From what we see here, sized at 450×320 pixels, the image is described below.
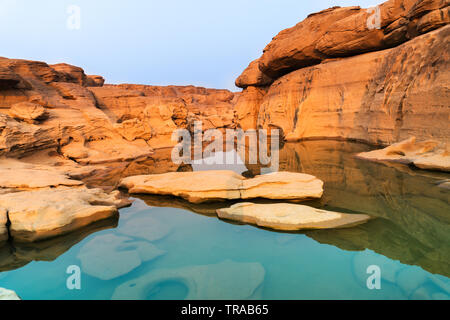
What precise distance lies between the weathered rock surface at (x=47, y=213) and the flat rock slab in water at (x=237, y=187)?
3.72 ft

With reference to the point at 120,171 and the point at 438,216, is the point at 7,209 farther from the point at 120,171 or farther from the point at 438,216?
the point at 438,216

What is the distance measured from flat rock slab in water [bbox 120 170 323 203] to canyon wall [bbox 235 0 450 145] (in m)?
5.01

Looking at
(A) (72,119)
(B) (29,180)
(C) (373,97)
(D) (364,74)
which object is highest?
(D) (364,74)

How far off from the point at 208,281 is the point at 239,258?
0.48 metres

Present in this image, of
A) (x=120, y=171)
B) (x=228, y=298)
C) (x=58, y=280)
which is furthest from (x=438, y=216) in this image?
(x=120, y=171)

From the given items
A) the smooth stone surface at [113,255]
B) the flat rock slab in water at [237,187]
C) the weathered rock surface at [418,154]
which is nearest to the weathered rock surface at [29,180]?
the flat rock slab in water at [237,187]

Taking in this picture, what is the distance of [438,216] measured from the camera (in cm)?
320

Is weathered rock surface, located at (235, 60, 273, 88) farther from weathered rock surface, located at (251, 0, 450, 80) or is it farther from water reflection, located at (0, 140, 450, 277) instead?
water reflection, located at (0, 140, 450, 277)

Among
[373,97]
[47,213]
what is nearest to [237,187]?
[47,213]

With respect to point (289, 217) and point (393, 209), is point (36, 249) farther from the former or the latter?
point (393, 209)

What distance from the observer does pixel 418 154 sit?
6.33m

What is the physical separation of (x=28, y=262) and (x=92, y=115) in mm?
9814

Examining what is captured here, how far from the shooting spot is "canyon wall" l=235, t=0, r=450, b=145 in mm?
7160
